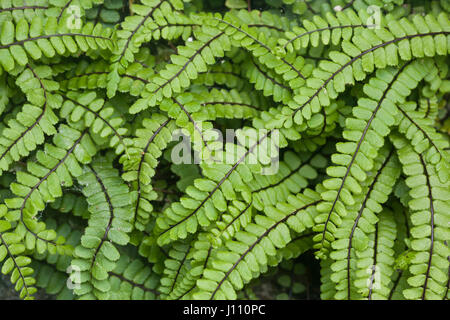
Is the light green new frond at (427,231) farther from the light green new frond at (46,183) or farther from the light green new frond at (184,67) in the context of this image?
the light green new frond at (46,183)

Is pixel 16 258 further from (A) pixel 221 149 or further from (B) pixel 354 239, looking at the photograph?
(B) pixel 354 239

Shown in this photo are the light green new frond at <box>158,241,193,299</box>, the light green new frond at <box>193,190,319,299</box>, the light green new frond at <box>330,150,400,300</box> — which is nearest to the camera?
the light green new frond at <box>193,190,319,299</box>

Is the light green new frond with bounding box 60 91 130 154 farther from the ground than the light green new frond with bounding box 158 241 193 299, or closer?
farther from the ground

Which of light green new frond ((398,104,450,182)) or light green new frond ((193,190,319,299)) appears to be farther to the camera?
light green new frond ((398,104,450,182))

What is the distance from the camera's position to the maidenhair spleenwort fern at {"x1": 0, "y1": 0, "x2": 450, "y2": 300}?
1646 mm

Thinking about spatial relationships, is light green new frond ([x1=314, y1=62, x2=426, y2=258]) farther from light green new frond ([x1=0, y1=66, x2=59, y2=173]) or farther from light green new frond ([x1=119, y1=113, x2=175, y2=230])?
light green new frond ([x1=0, y1=66, x2=59, y2=173])

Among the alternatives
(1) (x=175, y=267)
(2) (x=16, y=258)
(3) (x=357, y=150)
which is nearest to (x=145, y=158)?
(1) (x=175, y=267)

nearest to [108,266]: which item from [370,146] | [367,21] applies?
[370,146]

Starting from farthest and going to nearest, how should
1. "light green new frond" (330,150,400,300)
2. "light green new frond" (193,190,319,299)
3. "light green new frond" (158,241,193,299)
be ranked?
"light green new frond" (158,241,193,299) → "light green new frond" (330,150,400,300) → "light green new frond" (193,190,319,299)

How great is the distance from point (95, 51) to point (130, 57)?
0.74 ft

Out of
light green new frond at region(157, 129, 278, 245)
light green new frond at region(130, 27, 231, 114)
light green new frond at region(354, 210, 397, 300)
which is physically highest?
light green new frond at region(130, 27, 231, 114)

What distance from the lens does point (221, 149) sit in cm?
167

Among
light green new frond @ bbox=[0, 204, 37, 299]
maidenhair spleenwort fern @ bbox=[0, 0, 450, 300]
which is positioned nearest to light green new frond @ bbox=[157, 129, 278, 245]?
maidenhair spleenwort fern @ bbox=[0, 0, 450, 300]

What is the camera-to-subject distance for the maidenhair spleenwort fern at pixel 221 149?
1646 mm
